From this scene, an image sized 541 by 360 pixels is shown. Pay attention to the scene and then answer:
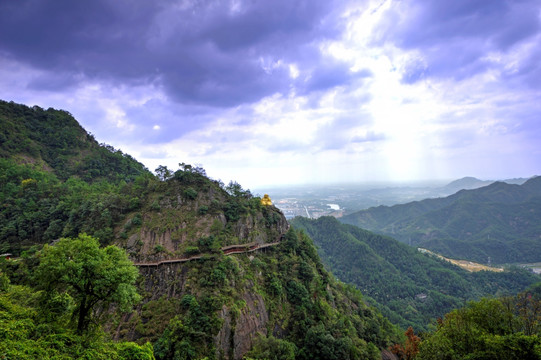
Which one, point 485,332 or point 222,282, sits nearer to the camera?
point 485,332

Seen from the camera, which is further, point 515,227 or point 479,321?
point 515,227

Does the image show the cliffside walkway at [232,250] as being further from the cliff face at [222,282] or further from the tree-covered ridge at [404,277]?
the tree-covered ridge at [404,277]

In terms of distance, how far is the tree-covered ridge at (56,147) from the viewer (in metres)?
52.2

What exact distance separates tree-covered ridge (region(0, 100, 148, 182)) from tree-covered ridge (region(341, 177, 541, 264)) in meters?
155

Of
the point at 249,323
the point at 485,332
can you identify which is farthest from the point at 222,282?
the point at 485,332

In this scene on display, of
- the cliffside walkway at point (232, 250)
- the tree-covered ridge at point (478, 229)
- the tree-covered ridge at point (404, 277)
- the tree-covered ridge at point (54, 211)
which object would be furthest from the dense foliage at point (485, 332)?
the tree-covered ridge at point (478, 229)

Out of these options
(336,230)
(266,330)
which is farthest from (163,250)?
(336,230)

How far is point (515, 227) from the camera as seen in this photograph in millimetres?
152000

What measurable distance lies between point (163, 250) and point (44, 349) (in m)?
18.3

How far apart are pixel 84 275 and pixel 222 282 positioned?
14.2 m

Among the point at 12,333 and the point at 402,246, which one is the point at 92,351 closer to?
the point at 12,333

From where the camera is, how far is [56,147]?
191 feet

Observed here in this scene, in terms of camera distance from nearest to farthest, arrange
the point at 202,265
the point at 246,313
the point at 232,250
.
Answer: the point at 246,313 → the point at 202,265 → the point at 232,250

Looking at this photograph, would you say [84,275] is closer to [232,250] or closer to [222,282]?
[222,282]
